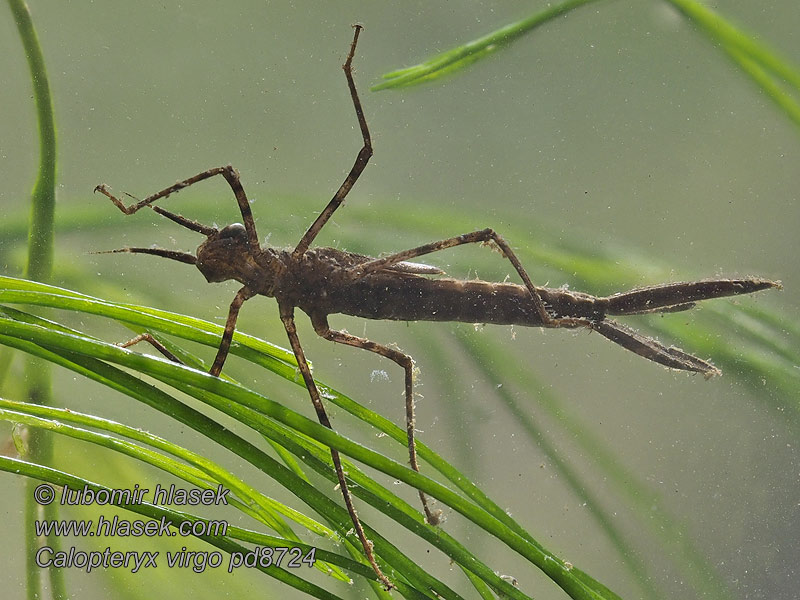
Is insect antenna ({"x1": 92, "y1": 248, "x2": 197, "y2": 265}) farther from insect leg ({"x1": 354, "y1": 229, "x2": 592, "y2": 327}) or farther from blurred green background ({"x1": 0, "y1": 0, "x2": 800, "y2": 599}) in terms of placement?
blurred green background ({"x1": 0, "y1": 0, "x2": 800, "y2": 599})

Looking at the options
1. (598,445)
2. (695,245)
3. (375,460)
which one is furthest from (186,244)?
(695,245)

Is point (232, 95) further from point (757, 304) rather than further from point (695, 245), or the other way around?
point (757, 304)

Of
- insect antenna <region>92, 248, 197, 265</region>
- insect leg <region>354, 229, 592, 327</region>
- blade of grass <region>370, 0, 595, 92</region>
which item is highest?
blade of grass <region>370, 0, 595, 92</region>

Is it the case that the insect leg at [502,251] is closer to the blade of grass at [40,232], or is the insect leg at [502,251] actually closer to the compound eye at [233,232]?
the compound eye at [233,232]

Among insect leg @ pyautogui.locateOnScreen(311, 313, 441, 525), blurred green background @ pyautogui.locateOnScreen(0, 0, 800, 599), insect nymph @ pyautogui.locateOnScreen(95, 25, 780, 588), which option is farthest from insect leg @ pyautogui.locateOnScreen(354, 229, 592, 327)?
blurred green background @ pyautogui.locateOnScreen(0, 0, 800, 599)

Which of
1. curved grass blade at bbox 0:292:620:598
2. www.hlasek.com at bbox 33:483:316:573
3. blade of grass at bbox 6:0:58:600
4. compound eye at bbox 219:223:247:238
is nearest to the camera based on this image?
curved grass blade at bbox 0:292:620:598

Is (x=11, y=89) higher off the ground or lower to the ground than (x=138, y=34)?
lower
